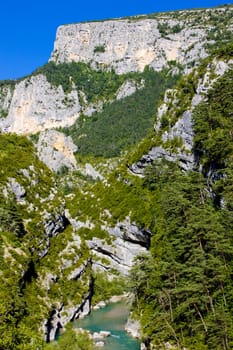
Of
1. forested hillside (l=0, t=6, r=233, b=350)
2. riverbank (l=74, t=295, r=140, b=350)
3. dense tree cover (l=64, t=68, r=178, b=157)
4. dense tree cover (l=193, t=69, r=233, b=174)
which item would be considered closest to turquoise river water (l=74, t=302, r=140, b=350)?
riverbank (l=74, t=295, r=140, b=350)

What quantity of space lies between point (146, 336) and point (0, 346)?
25063 millimetres

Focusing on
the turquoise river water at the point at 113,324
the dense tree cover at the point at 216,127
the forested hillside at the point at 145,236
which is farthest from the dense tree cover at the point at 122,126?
the turquoise river water at the point at 113,324

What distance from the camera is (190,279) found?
48.4 metres

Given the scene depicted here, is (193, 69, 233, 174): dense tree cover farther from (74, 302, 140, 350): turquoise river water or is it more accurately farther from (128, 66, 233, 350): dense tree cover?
(74, 302, 140, 350): turquoise river water

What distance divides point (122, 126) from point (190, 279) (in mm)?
130888

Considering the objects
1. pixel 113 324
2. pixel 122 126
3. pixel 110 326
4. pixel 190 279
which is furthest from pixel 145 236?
pixel 122 126

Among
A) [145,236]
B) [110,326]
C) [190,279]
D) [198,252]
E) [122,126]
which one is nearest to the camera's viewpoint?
[190,279]

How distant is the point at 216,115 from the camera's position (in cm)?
6944

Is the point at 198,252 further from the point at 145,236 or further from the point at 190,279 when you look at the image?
the point at 145,236

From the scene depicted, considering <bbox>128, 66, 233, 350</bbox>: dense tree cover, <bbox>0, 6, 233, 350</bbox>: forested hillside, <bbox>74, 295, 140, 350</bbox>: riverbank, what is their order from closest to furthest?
<bbox>128, 66, 233, 350</bbox>: dense tree cover → <bbox>0, 6, 233, 350</bbox>: forested hillside → <bbox>74, 295, 140, 350</bbox>: riverbank

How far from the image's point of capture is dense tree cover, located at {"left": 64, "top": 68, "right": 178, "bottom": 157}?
164 meters

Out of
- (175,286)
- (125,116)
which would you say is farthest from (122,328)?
(125,116)

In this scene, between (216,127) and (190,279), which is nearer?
(190,279)

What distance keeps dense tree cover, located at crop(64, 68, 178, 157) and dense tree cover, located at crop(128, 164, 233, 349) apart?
98.6 metres
